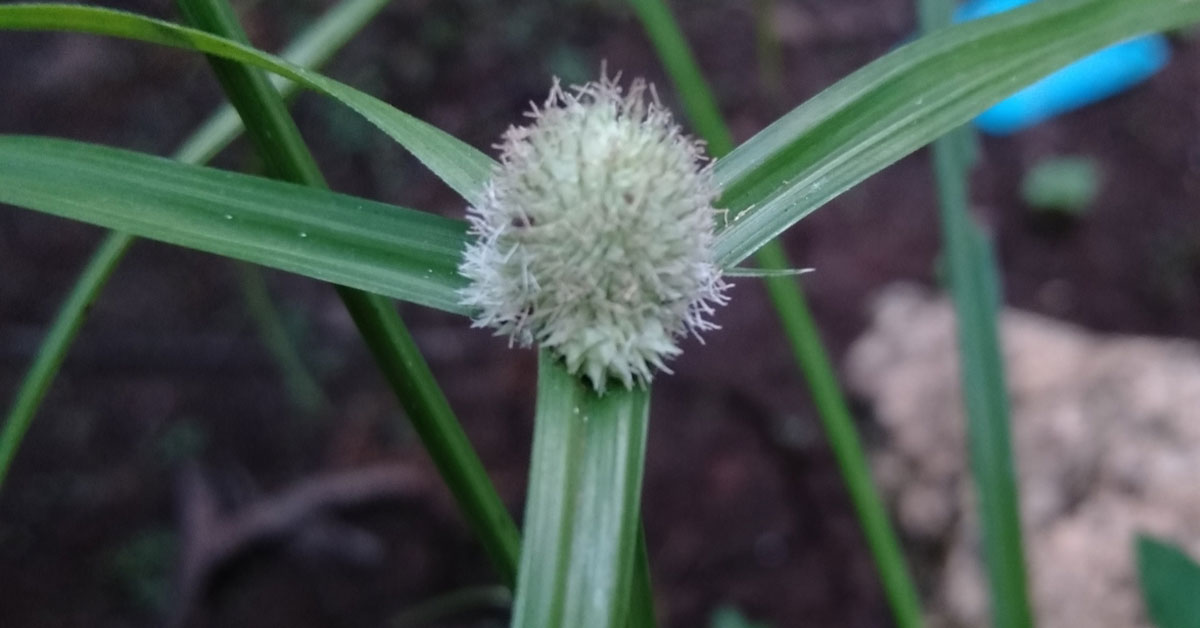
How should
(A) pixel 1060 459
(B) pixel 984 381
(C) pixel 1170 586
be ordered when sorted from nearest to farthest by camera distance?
1. (C) pixel 1170 586
2. (B) pixel 984 381
3. (A) pixel 1060 459

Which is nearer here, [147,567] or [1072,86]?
[147,567]

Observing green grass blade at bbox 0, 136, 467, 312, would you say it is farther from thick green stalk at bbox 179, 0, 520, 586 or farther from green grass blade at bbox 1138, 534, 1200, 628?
green grass blade at bbox 1138, 534, 1200, 628

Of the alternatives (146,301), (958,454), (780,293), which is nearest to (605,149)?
(780,293)

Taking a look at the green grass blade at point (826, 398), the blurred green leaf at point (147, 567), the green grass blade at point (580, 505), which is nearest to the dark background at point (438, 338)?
the blurred green leaf at point (147, 567)

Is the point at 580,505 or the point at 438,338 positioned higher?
the point at 438,338

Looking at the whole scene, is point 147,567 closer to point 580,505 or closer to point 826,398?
point 826,398

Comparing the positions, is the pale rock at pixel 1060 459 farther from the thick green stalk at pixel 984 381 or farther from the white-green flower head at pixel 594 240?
the white-green flower head at pixel 594 240

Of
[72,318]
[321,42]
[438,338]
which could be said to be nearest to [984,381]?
[321,42]

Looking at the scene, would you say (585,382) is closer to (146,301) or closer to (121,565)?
(121,565)
